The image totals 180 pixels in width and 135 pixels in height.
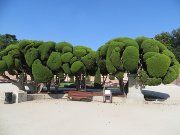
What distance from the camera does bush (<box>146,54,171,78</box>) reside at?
73.7 ft

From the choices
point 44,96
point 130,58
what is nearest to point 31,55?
point 44,96

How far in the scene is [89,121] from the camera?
49.0ft

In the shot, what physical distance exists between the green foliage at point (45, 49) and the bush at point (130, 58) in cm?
604

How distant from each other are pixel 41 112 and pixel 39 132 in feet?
18.3

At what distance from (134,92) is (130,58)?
250 centimetres

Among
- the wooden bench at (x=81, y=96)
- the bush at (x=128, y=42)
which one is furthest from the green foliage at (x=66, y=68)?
the bush at (x=128, y=42)

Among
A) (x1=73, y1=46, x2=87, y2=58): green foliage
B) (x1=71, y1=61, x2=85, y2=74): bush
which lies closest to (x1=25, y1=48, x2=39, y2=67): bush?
(x1=71, y1=61, x2=85, y2=74): bush

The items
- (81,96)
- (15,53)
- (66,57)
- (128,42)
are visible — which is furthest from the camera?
(66,57)

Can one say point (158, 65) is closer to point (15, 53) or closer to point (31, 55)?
point (31, 55)

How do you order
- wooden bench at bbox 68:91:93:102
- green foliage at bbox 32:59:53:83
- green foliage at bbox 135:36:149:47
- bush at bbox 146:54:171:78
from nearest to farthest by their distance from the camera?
1. bush at bbox 146:54:171:78
2. wooden bench at bbox 68:91:93:102
3. green foliage at bbox 135:36:149:47
4. green foliage at bbox 32:59:53:83

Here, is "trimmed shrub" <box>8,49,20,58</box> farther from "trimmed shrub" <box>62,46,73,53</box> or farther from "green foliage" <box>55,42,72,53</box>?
"trimmed shrub" <box>62,46,73,53</box>

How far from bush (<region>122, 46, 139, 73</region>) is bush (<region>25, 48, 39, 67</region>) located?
6.56 metres

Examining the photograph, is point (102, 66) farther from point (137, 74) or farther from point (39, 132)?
point (39, 132)

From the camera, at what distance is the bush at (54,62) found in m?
25.2
